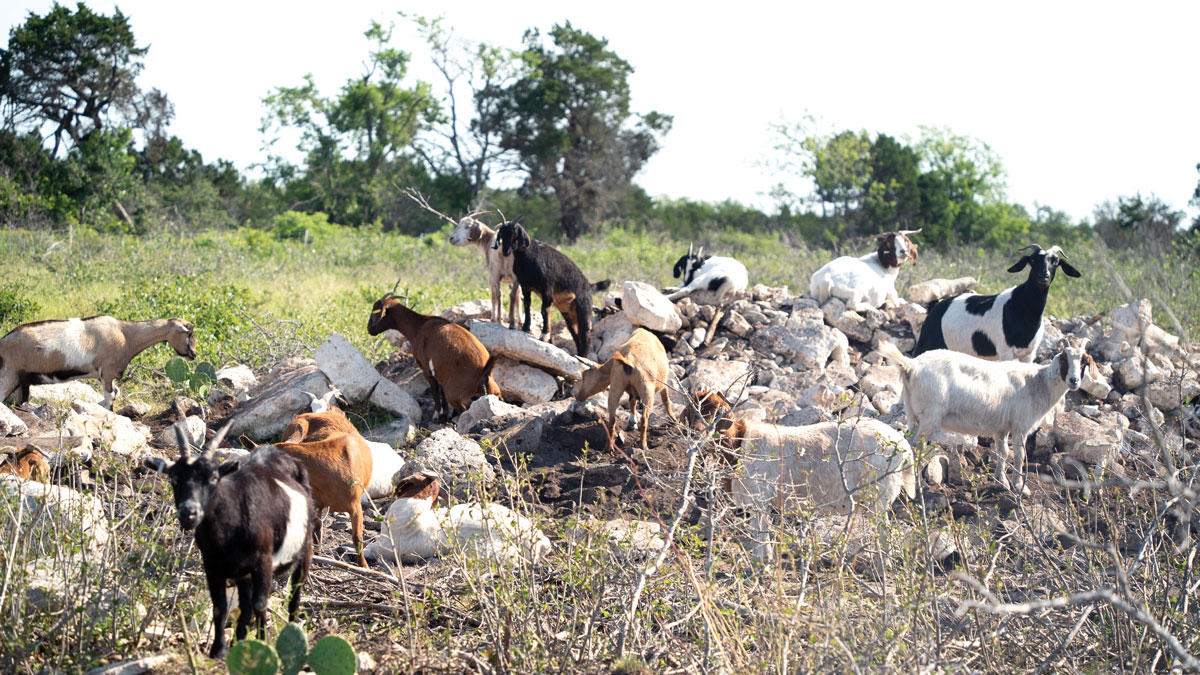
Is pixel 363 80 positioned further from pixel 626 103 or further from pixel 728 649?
pixel 728 649

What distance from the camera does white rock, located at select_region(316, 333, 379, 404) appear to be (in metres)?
8.89

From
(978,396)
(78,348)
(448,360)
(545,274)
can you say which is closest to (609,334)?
(545,274)

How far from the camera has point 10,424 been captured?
782cm

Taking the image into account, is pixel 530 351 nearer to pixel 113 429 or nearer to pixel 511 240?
pixel 511 240

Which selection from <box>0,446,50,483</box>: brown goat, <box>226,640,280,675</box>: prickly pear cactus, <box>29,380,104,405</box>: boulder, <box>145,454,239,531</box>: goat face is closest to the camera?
<box>226,640,280,675</box>: prickly pear cactus

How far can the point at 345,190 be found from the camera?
33594mm

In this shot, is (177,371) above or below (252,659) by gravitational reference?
above

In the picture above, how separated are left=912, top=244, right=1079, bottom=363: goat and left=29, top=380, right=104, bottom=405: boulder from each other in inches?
323

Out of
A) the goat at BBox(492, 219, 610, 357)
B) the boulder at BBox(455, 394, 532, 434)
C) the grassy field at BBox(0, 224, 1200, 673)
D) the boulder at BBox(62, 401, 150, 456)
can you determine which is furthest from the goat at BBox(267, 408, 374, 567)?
the goat at BBox(492, 219, 610, 357)

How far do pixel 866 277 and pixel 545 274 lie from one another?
425cm

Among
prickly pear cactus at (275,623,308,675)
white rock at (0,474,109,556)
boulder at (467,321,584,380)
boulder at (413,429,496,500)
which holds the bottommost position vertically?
boulder at (413,429,496,500)

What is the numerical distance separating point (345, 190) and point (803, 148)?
15.4m

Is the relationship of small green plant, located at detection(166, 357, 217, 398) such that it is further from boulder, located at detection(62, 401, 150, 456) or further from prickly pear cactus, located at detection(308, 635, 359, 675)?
prickly pear cactus, located at detection(308, 635, 359, 675)

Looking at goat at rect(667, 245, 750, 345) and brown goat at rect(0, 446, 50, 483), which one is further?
goat at rect(667, 245, 750, 345)
